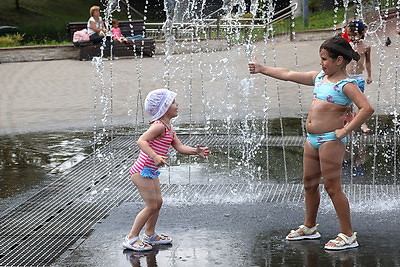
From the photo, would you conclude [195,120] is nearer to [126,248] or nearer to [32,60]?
[126,248]

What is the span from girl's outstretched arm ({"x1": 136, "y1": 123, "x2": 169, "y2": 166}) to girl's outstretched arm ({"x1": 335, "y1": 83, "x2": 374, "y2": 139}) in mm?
1114

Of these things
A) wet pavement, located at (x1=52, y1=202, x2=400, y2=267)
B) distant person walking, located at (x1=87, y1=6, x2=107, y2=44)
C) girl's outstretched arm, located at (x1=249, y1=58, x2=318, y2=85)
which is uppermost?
distant person walking, located at (x1=87, y1=6, x2=107, y2=44)

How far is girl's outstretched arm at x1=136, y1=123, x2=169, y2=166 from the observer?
4676 millimetres

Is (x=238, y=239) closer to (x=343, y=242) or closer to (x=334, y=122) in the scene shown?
(x=343, y=242)

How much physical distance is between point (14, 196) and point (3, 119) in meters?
4.78

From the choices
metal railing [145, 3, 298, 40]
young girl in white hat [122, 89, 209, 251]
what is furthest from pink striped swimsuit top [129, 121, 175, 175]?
metal railing [145, 3, 298, 40]

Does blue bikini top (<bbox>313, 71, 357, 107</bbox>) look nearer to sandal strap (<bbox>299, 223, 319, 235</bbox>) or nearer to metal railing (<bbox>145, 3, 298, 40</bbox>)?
sandal strap (<bbox>299, 223, 319, 235</bbox>)

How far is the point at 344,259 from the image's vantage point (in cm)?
455

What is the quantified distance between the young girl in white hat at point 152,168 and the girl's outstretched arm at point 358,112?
0.95 meters

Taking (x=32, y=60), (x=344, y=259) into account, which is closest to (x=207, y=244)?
(x=344, y=259)

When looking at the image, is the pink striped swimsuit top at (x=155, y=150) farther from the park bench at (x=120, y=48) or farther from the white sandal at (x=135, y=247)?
the park bench at (x=120, y=48)

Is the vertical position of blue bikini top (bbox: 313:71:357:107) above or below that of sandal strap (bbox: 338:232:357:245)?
above

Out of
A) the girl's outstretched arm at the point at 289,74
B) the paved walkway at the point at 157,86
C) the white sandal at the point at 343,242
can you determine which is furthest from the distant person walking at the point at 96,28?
the white sandal at the point at 343,242

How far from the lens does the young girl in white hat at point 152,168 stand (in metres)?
4.86
